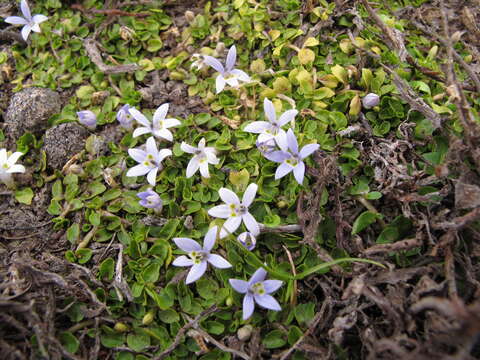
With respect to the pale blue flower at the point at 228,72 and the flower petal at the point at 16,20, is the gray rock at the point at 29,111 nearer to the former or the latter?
the flower petal at the point at 16,20

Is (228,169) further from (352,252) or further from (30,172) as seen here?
(30,172)

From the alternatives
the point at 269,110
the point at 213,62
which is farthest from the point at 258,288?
the point at 213,62

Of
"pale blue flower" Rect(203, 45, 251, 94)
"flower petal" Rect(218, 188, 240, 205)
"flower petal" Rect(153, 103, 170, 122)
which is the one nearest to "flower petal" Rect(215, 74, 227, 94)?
"pale blue flower" Rect(203, 45, 251, 94)

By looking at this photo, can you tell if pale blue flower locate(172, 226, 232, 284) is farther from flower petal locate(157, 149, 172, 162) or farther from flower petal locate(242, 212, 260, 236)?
flower petal locate(157, 149, 172, 162)

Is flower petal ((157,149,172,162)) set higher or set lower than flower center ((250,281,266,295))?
higher

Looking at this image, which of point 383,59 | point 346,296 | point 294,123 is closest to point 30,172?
point 294,123

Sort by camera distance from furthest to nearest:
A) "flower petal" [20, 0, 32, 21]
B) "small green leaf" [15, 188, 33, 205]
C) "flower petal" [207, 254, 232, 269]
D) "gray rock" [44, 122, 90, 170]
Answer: "flower petal" [20, 0, 32, 21]
"gray rock" [44, 122, 90, 170]
"small green leaf" [15, 188, 33, 205]
"flower petal" [207, 254, 232, 269]
